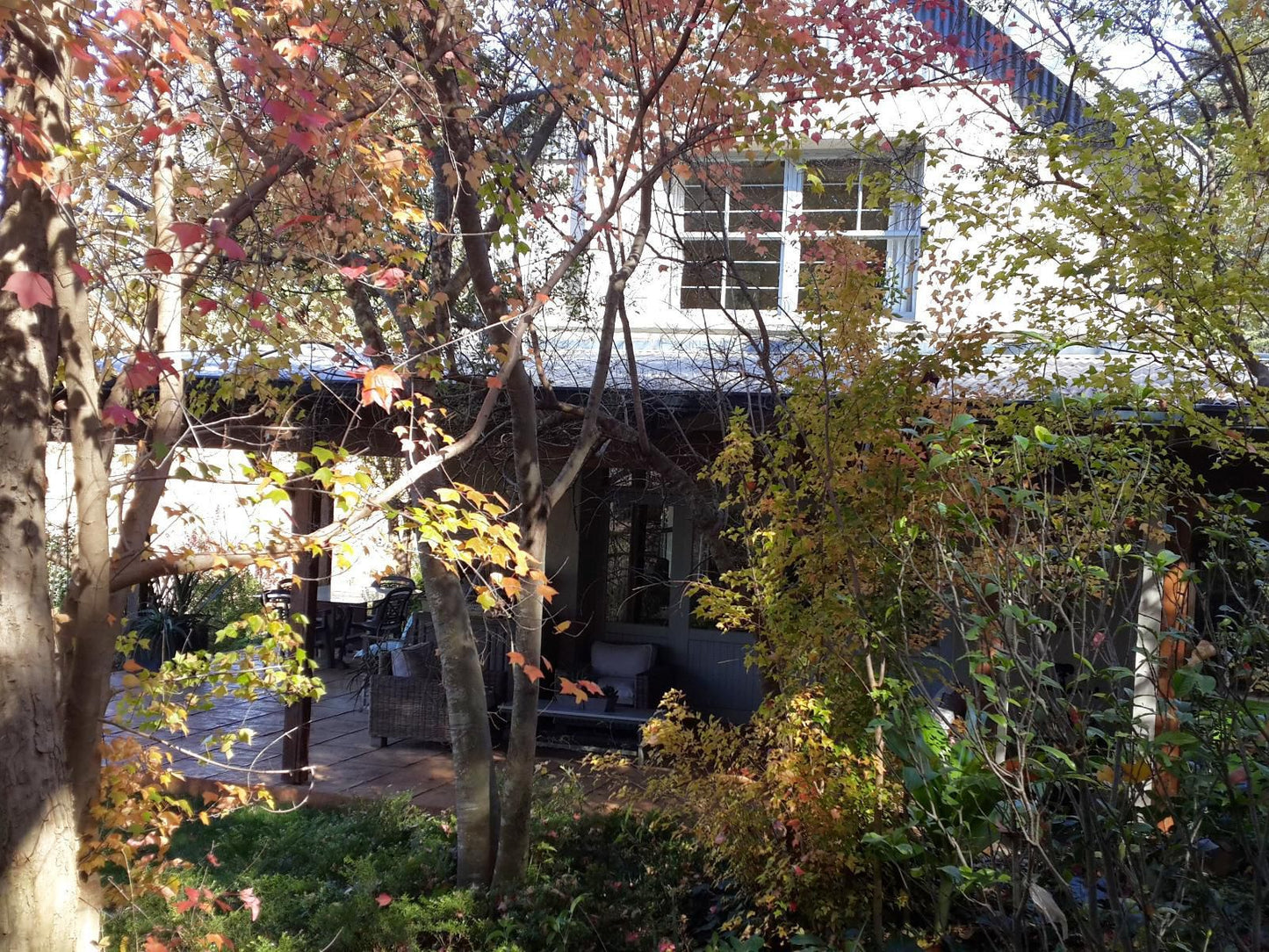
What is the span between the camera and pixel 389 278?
4.56m

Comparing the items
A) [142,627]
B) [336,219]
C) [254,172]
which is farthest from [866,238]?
[142,627]

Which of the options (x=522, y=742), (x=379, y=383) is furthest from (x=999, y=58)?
(x=379, y=383)

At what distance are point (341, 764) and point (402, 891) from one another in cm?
285

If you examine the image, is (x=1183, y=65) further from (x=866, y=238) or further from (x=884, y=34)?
(x=884, y=34)

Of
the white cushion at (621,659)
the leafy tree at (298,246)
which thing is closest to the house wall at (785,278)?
the leafy tree at (298,246)

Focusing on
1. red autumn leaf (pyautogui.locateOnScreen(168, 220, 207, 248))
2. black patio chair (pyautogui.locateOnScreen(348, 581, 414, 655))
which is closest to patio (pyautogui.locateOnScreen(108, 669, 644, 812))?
black patio chair (pyautogui.locateOnScreen(348, 581, 414, 655))

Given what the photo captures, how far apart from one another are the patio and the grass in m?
0.40

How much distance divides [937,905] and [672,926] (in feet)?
4.93

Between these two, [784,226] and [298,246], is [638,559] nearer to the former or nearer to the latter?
[784,226]

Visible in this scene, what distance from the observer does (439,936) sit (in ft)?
15.3

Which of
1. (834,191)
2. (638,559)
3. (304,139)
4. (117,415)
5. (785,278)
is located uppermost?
(834,191)

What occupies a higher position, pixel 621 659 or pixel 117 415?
pixel 117 415

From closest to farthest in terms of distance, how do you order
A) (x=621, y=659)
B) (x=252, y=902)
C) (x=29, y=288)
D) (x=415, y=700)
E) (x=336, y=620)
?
(x=29, y=288)
(x=252, y=902)
(x=415, y=700)
(x=621, y=659)
(x=336, y=620)

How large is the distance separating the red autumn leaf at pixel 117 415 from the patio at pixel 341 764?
3.41 m
